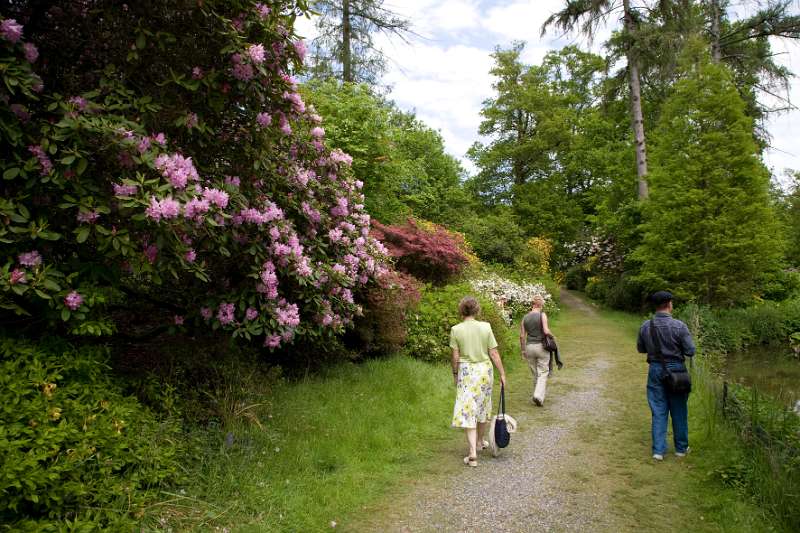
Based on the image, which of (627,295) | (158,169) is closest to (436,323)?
(158,169)

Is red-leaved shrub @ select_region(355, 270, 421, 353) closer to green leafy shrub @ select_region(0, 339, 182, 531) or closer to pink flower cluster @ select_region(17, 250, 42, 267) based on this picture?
green leafy shrub @ select_region(0, 339, 182, 531)

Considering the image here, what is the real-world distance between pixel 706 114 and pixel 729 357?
7.30 m

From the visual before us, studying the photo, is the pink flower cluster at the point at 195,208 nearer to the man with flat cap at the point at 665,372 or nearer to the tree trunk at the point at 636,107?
the man with flat cap at the point at 665,372

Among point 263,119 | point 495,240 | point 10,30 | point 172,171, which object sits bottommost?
point 172,171

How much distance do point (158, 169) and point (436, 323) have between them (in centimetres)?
744

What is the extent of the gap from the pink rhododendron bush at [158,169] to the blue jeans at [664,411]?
3624 millimetres

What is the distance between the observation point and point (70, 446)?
10.9 ft

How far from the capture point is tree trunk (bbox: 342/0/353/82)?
16.1m

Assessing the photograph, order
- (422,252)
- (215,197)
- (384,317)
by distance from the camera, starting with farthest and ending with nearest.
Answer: (422,252) → (384,317) → (215,197)

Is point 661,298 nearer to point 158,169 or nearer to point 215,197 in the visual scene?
point 215,197

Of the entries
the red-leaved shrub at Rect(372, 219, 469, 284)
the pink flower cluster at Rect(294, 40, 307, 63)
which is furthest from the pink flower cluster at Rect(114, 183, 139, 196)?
the red-leaved shrub at Rect(372, 219, 469, 284)

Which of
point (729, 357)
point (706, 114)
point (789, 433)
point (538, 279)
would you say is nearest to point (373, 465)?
point (789, 433)

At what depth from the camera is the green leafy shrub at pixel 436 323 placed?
992 cm

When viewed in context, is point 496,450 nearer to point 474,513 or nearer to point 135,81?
point 474,513
